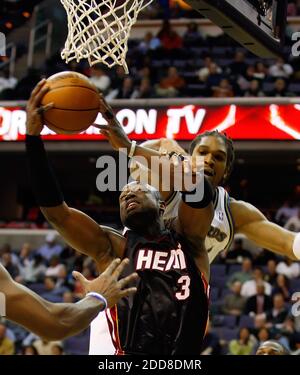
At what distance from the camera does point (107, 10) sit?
16.1 feet

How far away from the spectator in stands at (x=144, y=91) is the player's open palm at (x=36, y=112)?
875 centimetres

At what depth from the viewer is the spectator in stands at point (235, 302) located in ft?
33.3

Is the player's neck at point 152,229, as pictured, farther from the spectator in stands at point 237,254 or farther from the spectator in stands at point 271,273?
the spectator in stands at point 237,254

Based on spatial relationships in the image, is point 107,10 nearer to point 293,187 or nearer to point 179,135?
point 179,135

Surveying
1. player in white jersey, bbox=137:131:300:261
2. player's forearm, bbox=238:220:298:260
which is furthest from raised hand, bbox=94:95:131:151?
player's forearm, bbox=238:220:298:260

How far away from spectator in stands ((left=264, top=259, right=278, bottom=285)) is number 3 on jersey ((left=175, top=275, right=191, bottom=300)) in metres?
6.28

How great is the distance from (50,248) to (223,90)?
3.18m

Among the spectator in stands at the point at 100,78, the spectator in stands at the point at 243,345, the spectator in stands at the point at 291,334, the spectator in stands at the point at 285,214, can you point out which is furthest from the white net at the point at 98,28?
the spectator in stands at the point at 100,78

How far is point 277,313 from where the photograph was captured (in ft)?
31.6

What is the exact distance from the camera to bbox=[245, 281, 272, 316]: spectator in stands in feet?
32.6

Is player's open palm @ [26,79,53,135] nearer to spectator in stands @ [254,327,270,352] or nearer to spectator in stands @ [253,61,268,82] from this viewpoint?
spectator in stands @ [254,327,270,352]

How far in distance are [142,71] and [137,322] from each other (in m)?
9.67

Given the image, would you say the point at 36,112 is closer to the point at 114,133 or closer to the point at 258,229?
the point at 114,133

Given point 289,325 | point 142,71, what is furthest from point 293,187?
point 289,325
